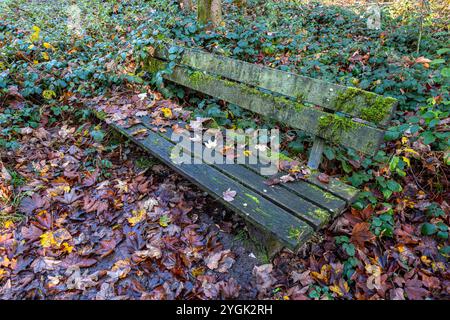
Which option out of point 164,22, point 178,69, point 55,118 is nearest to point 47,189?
point 55,118

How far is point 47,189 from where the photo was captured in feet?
10.0

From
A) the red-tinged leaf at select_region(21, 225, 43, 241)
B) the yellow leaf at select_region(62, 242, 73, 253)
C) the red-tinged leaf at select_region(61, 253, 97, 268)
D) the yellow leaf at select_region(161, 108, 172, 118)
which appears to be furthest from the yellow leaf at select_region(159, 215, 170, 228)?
the yellow leaf at select_region(161, 108, 172, 118)

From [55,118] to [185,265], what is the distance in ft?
9.78

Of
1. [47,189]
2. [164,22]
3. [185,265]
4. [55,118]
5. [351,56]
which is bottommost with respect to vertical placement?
[185,265]

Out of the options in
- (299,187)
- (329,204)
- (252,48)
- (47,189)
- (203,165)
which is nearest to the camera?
(329,204)

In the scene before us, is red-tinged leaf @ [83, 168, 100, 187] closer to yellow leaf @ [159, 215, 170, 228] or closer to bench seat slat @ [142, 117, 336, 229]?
yellow leaf @ [159, 215, 170, 228]

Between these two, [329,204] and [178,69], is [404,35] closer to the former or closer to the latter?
[178,69]

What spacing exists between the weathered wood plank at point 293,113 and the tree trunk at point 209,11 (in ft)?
5.62

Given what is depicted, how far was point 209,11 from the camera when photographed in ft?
17.0

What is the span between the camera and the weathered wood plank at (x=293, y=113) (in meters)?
2.44

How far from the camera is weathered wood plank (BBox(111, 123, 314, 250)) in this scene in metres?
1.94

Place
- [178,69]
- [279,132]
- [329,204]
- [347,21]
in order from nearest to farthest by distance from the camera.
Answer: [329,204] < [279,132] < [178,69] < [347,21]

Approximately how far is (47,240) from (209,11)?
4342 mm

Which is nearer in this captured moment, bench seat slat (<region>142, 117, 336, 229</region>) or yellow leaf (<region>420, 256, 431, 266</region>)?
bench seat slat (<region>142, 117, 336, 229</region>)
